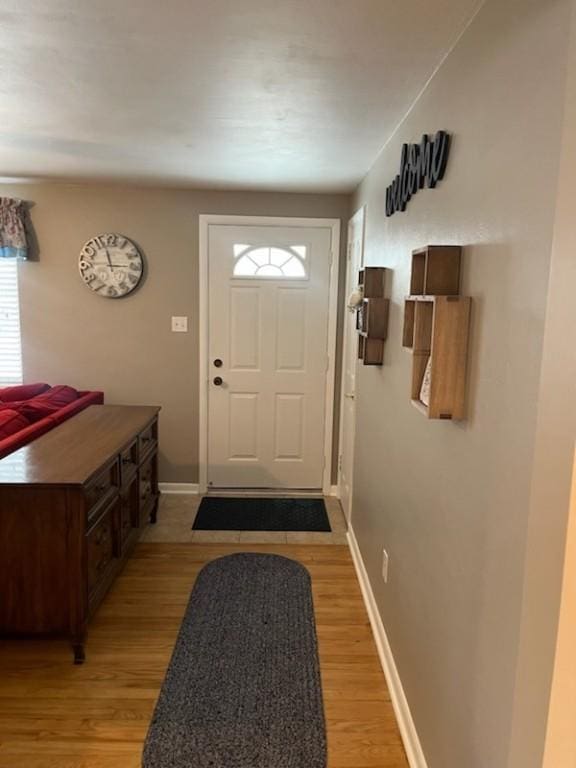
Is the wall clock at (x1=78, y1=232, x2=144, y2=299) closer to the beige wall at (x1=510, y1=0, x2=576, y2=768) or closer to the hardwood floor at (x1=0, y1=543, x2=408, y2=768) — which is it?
the hardwood floor at (x1=0, y1=543, x2=408, y2=768)

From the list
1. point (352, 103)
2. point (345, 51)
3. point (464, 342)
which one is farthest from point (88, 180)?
point (464, 342)

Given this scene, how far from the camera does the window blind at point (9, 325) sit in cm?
384

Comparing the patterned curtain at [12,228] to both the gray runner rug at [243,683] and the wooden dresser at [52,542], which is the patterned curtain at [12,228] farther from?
the gray runner rug at [243,683]

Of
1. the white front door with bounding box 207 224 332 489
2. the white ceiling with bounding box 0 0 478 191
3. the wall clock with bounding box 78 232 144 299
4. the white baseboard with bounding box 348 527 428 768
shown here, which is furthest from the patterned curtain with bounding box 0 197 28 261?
the white baseboard with bounding box 348 527 428 768

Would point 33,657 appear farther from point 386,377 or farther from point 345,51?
point 345,51

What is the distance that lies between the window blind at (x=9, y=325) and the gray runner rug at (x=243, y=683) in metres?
2.18

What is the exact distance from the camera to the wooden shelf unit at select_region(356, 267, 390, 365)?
2418 millimetres

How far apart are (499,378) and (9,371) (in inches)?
147

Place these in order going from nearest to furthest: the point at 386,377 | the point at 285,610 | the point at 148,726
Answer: the point at 148,726 → the point at 386,377 → the point at 285,610

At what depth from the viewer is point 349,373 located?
12.1 feet

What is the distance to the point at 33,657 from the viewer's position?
2229 millimetres

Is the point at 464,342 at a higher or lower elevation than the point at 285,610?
higher

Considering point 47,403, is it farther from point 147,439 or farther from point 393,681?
point 393,681

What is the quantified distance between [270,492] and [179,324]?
4.76 feet
